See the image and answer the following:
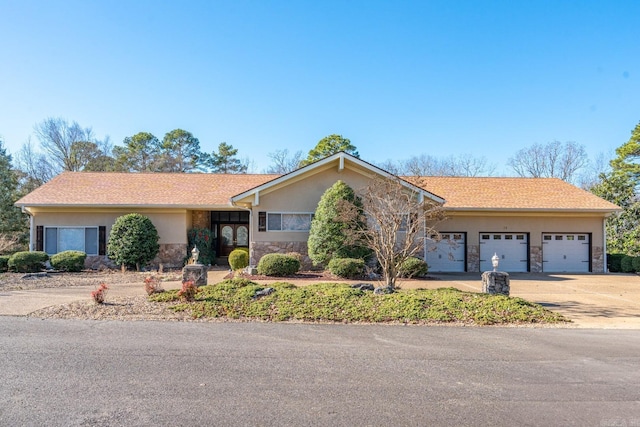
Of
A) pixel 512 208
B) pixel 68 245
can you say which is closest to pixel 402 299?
pixel 512 208

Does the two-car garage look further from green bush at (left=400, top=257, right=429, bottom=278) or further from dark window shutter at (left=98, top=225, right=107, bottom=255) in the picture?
dark window shutter at (left=98, top=225, right=107, bottom=255)

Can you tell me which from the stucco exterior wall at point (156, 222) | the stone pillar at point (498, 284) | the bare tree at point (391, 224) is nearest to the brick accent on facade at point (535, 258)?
the bare tree at point (391, 224)

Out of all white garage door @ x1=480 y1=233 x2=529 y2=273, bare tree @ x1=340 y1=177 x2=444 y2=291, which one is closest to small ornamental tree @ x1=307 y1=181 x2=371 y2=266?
bare tree @ x1=340 y1=177 x2=444 y2=291

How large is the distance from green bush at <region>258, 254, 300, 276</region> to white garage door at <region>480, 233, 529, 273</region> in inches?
370

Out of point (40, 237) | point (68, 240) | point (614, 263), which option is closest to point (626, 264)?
point (614, 263)

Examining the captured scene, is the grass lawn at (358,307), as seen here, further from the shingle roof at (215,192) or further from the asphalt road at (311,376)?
the shingle roof at (215,192)

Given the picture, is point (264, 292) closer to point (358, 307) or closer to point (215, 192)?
point (358, 307)

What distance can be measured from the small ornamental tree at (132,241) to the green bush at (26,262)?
8.12 ft

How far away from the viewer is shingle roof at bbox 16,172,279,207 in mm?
18281

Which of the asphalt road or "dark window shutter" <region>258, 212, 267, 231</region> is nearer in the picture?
the asphalt road

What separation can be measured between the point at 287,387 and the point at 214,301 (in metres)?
5.02

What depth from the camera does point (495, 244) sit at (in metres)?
19.3

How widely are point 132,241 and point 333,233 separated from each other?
27.1 feet

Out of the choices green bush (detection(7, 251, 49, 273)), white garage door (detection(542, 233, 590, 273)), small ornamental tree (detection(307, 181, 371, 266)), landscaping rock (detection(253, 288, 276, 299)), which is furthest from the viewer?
white garage door (detection(542, 233, 590, 273))
